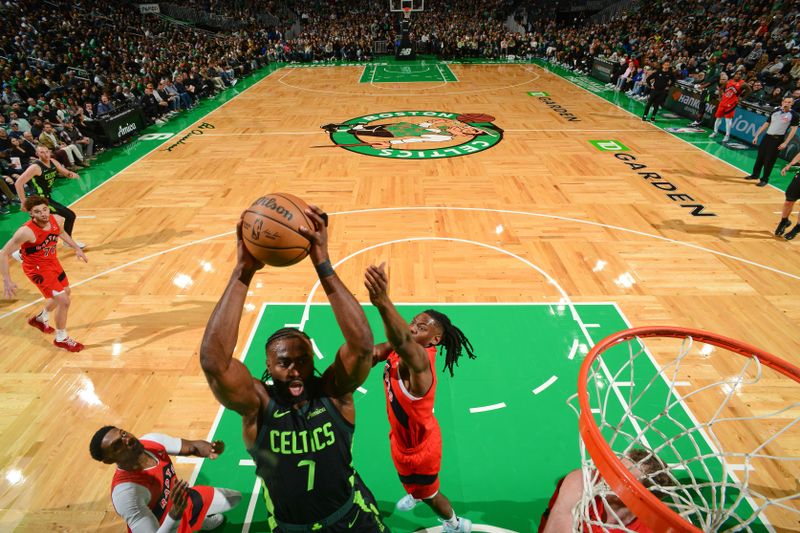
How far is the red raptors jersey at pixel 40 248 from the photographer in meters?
4.96

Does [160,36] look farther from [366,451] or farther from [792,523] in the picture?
[792,523]

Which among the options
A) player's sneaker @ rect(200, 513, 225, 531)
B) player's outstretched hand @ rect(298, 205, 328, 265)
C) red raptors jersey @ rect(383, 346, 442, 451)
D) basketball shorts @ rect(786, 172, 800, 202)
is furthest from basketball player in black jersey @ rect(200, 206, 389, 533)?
basketball shorts @ rect(786, 172, 800, 202)

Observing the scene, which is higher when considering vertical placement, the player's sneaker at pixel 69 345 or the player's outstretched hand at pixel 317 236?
the player's outstretched hand at pixel 317 236

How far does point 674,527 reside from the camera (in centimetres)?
166

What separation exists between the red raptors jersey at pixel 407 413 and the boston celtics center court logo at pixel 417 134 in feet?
28.6

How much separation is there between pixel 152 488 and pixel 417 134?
36.7ft

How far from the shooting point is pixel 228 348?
179cm

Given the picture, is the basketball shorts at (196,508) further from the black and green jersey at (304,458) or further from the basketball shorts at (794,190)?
the basketball shorts at (794,190)

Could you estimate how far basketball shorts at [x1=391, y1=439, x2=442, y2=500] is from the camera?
121 inches

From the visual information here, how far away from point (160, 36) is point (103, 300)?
25.2 metres

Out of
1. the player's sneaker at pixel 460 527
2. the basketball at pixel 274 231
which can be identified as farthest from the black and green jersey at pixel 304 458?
the player's sneaker at pixel 460 527

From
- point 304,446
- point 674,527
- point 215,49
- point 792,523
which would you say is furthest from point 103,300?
point 215,49

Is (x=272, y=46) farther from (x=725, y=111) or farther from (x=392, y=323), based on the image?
(x=392, y=323)

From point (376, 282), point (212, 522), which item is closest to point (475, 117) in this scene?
point (212, 522)
